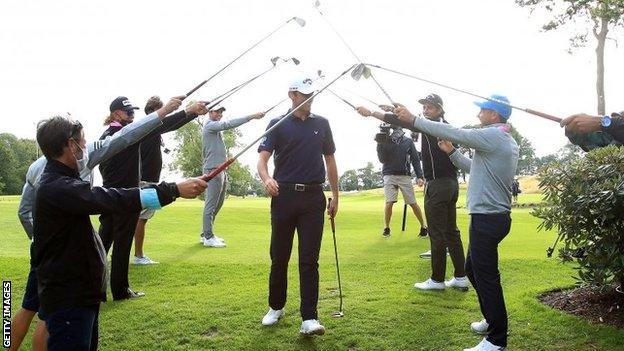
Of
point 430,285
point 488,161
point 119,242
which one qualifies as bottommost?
point 430,285

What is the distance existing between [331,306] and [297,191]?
4.58 feet

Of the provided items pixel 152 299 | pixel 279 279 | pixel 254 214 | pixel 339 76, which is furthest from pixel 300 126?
pixel 254 214

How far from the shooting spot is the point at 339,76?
526 centimetres

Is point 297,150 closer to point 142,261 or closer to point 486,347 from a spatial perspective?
point 486,347

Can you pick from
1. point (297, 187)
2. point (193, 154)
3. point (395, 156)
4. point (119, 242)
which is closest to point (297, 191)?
point (297, 187)

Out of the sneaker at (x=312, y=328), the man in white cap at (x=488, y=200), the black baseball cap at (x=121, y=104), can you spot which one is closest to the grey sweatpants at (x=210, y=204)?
the black baseball cap at (x=121, y=104)

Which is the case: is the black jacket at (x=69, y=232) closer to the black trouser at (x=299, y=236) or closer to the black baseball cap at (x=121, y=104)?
the black trouser at (x=299, y=236)

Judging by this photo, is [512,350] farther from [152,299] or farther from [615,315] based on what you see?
[152,299]

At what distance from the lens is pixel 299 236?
224 inches

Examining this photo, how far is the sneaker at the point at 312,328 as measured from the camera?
17.0ft

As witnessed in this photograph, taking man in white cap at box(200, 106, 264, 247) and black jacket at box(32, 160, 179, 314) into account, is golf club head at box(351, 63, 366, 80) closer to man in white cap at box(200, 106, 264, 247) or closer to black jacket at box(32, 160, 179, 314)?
black jacket at box(32, 160, 179, 314)

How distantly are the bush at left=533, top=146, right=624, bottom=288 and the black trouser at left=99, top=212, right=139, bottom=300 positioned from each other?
463cm

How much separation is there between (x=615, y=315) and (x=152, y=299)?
491cm

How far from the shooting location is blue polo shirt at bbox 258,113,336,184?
5688 mm
